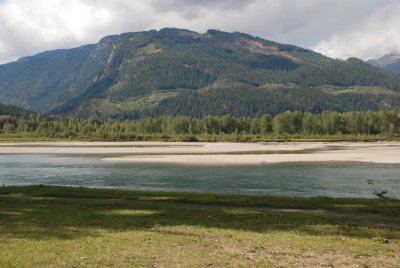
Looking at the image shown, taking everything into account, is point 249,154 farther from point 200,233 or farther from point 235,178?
point 200,233

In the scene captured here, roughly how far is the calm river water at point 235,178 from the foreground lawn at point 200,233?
1631cm

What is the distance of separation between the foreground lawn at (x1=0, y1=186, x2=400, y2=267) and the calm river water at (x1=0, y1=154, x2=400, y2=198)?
16.3 m

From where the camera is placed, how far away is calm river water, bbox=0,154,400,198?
50.7 metres

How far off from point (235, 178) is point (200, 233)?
39221 millimetres

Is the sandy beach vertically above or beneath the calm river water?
above

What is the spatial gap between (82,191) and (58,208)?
34.9ft

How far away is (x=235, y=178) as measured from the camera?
6147 cm

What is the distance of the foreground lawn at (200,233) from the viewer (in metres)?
18.1

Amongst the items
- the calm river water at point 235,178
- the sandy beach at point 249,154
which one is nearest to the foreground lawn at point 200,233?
the calm river water at point 235,178

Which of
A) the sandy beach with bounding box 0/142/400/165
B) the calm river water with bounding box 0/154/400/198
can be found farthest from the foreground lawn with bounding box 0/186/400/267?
the sandy beach with bounding box 0/142/400/165

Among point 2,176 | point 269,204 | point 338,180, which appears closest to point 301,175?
point 338,180

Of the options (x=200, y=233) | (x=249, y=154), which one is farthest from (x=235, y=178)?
(x=249, y=154)

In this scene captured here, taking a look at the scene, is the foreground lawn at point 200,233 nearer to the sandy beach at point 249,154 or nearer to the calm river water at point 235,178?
the calm river water at point 235,178

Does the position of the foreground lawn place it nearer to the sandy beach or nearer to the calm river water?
the calm river water
